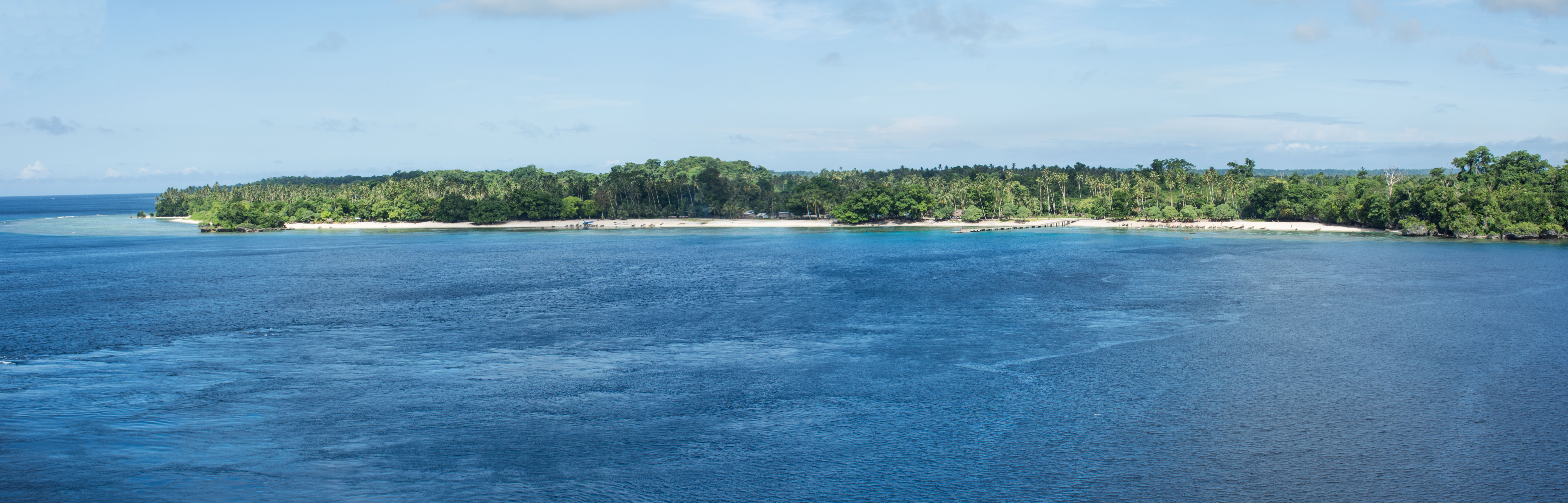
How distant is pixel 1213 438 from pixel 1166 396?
443cm

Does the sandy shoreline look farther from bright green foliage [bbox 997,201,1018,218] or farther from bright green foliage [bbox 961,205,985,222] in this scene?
bright green foliage [bbox 997,201,1018,218]

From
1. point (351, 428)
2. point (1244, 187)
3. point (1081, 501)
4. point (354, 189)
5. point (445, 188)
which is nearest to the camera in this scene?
point (1081, 501)

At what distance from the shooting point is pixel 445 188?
171625 millimetres

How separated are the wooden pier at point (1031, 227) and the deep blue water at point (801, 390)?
65573 millimetres

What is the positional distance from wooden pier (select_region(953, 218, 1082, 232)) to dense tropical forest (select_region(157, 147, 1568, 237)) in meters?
6.07

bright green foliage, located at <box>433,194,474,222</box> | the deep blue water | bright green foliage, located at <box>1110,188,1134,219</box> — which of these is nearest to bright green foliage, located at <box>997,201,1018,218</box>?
bright green foliage, located at <box>1110,188,1134,219</box>

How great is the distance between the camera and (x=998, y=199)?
496 feet

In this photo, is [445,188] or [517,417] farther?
[445,188]

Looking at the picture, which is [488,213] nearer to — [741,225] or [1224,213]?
[741,225]

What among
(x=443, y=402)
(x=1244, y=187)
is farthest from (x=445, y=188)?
(x=443, y=402)

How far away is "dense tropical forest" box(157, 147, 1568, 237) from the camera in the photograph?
9838cm

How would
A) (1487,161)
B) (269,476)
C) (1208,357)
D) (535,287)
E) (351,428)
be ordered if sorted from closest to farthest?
(269,476), (351,428), (1208,357), (535,287), (1487,161)

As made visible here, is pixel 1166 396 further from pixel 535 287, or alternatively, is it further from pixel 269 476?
pixel 535 287

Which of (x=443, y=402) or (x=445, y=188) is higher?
(x=445, y=188)
